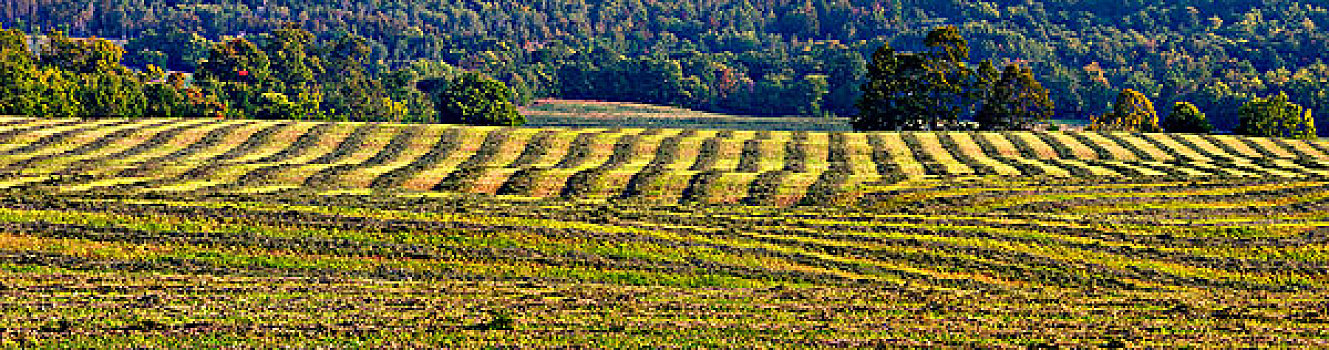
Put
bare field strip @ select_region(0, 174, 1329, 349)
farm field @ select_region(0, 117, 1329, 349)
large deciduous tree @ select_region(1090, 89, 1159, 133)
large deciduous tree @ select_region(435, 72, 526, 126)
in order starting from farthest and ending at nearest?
large deciduous tree @ select_region(435, 72, 526, 126)
large deciduous tree @ select_region(1090, 89, 1159, 133)
farm field @ select_region(0, 117, 1329, 349)
bare field strip @ select_region(0, 174, 1329, 349)

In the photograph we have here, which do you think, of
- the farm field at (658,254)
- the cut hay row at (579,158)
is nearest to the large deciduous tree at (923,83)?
the cut hay row at (579,158)

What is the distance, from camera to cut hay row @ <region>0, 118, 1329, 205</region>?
217 ft

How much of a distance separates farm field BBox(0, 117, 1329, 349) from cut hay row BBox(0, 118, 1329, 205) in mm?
547

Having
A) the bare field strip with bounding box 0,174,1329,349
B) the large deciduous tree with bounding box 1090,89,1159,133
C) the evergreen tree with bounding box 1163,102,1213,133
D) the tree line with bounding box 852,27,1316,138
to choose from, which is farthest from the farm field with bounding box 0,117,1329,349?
the large deciduous tree with bounding box 1090,89,1159,133

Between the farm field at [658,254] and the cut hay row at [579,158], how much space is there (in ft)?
1.79

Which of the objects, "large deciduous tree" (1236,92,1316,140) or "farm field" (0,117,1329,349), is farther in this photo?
"large deciduous tree" (1236,92,1316,140)

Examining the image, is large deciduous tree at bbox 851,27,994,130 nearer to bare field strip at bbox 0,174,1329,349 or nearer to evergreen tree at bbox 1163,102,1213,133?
evergreen tree at bbox 1163,102,1213,133

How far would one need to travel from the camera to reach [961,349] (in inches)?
1261

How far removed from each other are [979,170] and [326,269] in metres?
46.8

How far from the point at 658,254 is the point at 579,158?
42.2m

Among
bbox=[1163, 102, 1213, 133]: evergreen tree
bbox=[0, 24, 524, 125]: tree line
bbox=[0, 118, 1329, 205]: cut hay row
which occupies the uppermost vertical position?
bbox=[1163, 102, 1213, 133]: evergreen tree

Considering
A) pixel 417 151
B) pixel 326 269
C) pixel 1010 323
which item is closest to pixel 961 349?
pixel 1010 323

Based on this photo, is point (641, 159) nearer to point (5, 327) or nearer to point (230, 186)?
point (230, 186)

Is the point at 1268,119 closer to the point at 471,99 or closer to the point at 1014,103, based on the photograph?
the point at 1014,103
